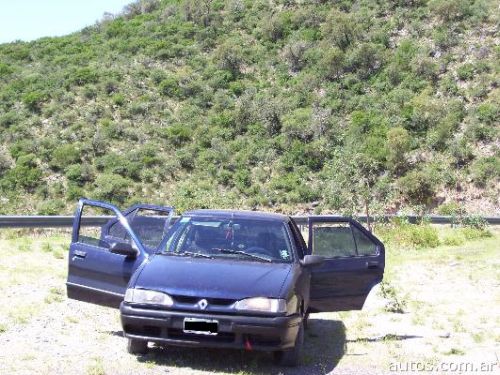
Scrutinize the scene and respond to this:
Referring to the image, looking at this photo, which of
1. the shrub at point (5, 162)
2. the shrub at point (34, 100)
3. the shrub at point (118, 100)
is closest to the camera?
the shrub at point (5, 162)

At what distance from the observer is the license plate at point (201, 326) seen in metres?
5.46

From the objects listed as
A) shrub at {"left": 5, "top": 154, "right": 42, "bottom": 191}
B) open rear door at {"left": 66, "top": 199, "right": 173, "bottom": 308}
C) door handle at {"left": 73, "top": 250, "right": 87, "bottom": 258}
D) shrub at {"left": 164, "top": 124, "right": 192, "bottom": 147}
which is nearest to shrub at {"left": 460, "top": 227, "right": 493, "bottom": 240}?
open rear door at {"left": 66, "top": 199, "right": 173, "bottom": 308}

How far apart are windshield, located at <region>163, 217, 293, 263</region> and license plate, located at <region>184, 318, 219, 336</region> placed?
3.18 ft

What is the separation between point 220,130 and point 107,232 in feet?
93.9

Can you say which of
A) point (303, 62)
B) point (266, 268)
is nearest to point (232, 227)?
point (266, 268)

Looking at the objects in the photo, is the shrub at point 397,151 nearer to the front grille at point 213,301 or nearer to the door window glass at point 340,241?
the door window glass at point 340,241

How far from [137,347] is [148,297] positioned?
69 centimetres

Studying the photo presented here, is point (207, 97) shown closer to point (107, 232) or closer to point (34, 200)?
point (34, 200)

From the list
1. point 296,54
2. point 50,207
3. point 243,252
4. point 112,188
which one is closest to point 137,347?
point 243,252

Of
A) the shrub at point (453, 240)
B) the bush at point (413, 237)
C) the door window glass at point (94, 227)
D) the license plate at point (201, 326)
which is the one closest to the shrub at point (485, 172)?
the shrub at point (453, 240)

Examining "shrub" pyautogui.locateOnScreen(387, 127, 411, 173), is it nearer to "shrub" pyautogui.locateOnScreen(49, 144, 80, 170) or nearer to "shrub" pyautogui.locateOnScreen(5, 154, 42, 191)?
"shrub" pyautogui.locateOnScreen(49, 144, 80, 170)

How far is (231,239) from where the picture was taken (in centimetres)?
661

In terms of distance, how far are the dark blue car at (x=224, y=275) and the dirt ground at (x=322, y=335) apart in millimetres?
378

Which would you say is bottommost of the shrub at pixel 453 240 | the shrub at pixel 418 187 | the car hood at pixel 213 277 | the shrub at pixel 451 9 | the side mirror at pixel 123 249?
the shrub at pixel 418 187
